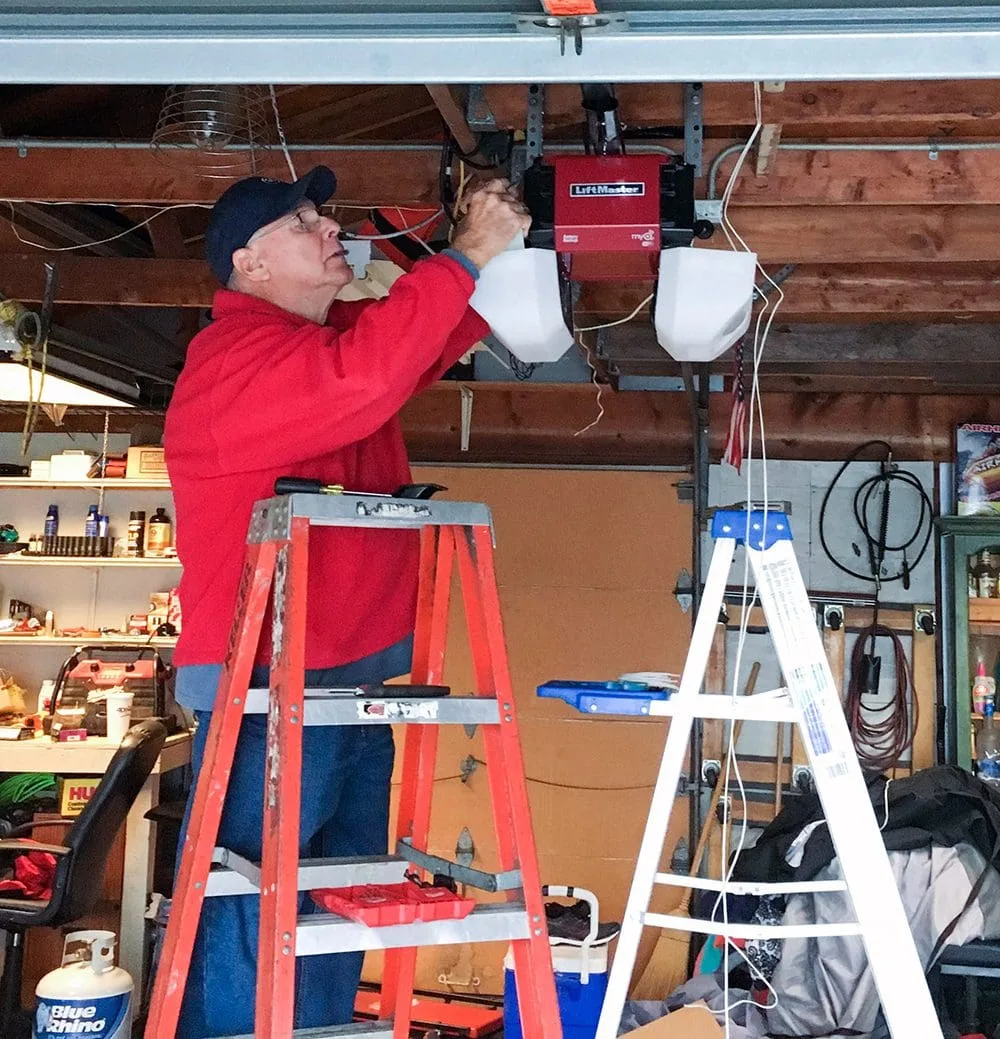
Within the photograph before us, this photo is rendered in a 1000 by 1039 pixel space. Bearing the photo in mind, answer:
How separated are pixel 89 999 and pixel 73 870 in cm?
39

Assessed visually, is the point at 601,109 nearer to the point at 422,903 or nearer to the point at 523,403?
the point at 422,903

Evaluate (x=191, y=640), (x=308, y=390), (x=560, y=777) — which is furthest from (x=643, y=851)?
(x=560, y=777)

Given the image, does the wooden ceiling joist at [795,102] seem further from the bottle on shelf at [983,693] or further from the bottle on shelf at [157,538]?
the bottle on shelf at [157,538]

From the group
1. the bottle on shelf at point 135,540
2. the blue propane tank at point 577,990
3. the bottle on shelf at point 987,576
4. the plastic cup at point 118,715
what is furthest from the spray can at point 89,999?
the bottle on shelf at point 987,576

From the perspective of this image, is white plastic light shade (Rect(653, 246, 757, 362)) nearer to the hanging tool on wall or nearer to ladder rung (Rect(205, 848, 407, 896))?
ladder rung (Rect(205, 848, 407, 896))

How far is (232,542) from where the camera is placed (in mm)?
1945

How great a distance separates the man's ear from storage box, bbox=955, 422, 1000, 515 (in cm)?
362

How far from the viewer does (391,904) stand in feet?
5.49

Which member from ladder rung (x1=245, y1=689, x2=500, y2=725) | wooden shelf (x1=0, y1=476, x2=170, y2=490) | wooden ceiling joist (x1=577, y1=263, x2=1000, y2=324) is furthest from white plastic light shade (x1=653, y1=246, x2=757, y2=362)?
wooden shelf (x1=0, y1=476, x2=170, y2=490)

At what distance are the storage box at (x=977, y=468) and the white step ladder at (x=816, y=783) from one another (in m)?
3.07

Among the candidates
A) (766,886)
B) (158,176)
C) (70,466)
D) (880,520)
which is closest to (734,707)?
(766,886)

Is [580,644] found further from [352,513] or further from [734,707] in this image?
[352,513]

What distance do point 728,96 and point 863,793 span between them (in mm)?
1278

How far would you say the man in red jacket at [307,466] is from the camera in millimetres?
1776
